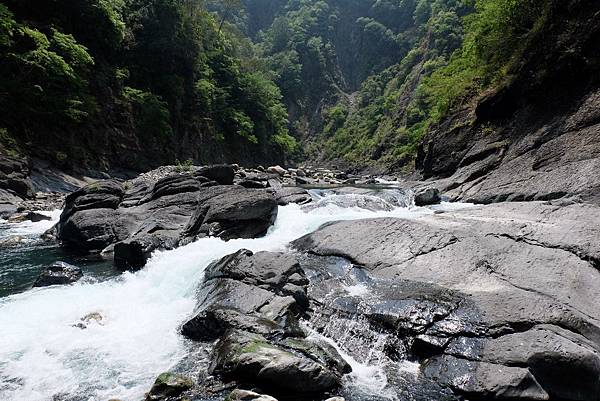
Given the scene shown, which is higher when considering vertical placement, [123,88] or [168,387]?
[123,88]

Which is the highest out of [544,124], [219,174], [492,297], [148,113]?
[148,113]

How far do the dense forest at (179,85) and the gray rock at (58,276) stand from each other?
46.6ft

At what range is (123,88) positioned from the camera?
33.1m

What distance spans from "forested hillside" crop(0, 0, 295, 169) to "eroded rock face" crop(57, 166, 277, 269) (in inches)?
353

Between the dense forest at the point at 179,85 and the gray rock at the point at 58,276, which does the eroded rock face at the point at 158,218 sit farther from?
the dense forest at the point at 179,85

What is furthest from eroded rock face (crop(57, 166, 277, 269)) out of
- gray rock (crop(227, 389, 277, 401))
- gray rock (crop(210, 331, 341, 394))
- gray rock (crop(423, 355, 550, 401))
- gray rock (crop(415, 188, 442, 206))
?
gray rock (crop(423, 355, 550, 401))

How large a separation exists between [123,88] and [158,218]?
74.4 ft

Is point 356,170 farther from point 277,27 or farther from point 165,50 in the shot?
point 277,27

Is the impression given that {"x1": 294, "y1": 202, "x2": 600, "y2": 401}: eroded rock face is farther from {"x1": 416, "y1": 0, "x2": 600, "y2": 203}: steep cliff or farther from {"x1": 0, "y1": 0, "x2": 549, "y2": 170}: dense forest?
{"x1": 0, "y1": 0, "x2": 549, "y2": 170}: dense forest

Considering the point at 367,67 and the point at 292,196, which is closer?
the point at 292,196

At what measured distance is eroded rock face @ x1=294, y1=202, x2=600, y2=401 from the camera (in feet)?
17.7

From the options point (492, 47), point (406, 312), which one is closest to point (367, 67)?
point (492, 47)

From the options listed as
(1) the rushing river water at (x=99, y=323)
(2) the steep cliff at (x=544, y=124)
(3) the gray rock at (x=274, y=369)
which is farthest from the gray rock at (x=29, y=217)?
(2) the steep cliff at (x=544, y=124)

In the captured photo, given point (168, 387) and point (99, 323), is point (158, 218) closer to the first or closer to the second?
point (99, 323)
